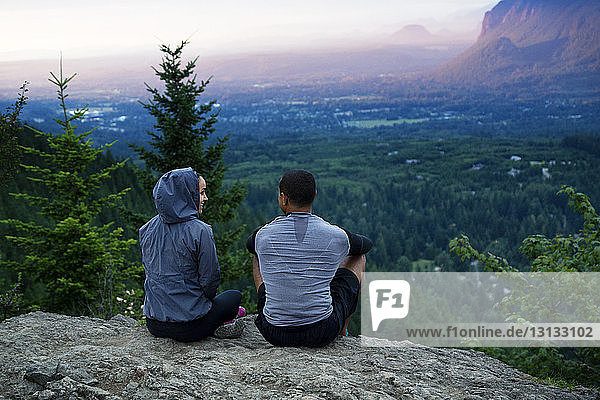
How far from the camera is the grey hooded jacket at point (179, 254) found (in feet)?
13.6

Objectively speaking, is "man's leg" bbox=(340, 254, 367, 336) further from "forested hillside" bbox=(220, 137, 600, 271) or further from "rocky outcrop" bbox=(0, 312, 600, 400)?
"forested hillside" bbox=(220, 137, 600, 271)

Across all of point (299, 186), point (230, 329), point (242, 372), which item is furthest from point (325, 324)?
point (299, 186)

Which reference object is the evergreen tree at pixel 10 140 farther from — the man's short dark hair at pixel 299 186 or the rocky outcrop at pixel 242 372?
the man's short dark hair at pixel 299 186

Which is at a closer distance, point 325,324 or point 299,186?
point 299,186

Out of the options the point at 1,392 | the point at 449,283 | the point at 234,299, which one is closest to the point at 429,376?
the point at 234,299

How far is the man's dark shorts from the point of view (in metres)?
4.10

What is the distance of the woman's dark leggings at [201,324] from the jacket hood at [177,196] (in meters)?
0.87

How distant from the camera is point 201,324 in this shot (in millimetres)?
4387

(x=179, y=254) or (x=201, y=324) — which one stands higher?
(x=179, y=254)

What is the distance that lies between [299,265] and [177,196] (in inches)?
48.2

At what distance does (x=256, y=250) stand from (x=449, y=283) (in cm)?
6338

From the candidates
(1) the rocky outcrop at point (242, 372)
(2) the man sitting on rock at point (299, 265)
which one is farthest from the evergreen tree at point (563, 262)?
(2) the man sitting on rock at point (299, 265)

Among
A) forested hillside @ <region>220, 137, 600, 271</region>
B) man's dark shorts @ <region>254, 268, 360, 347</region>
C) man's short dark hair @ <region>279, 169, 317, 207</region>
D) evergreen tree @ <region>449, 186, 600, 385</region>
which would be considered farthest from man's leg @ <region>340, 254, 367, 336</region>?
forested hillside @ <region>220, 137, 600, 271</region>

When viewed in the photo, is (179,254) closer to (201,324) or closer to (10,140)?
(201,324)
